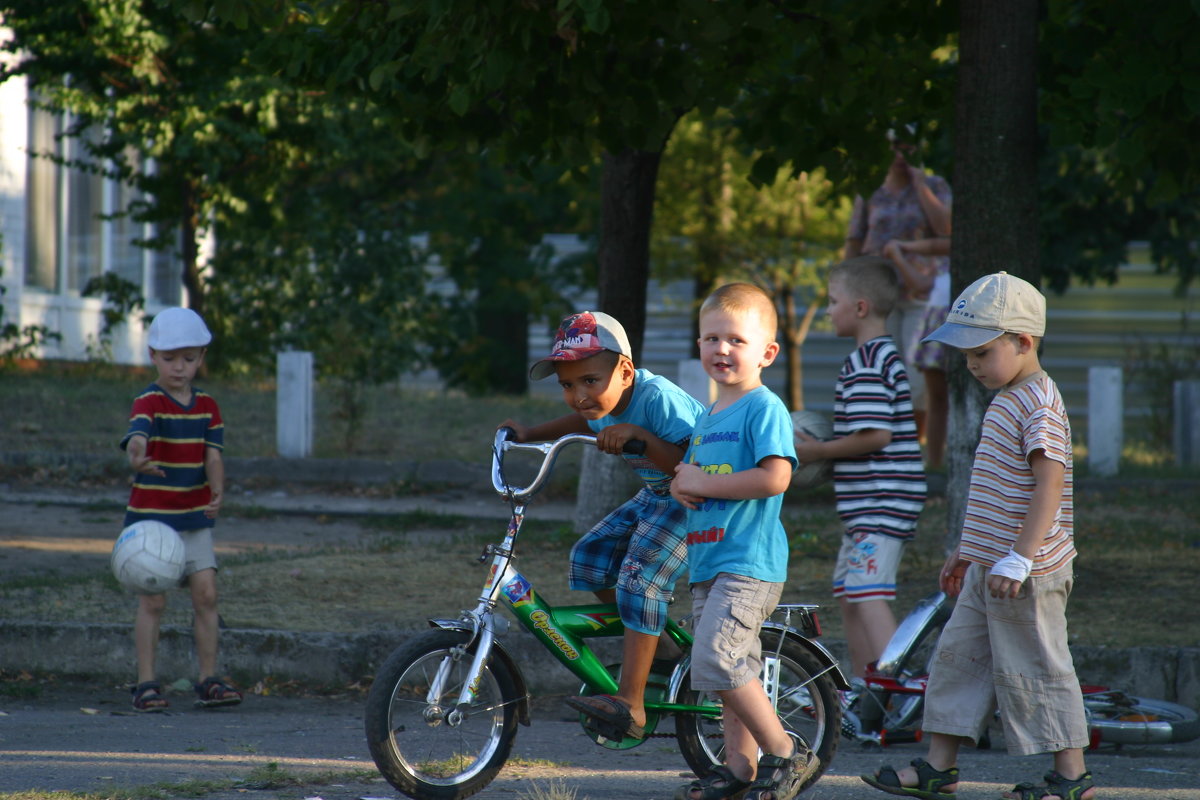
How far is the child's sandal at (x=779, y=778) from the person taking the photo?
13.2 ft

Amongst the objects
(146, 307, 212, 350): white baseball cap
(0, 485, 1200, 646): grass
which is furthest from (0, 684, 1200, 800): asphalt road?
(146, 307, 212, 350): white baseball cap

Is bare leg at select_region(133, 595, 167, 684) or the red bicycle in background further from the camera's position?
bare leg at select_region(133, 595, 167, 684)

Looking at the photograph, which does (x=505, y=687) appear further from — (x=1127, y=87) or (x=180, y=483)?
(x=1127, y=87)

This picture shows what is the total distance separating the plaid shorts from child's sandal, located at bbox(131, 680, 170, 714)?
6.36 feet

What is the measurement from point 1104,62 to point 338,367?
7.51 meters

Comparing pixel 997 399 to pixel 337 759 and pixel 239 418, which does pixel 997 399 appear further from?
pixel 239 418

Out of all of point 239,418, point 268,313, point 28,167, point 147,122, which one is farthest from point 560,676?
point 28,167

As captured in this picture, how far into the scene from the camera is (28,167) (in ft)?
62.7

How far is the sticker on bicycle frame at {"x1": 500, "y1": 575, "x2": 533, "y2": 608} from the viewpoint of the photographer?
13.9 feet

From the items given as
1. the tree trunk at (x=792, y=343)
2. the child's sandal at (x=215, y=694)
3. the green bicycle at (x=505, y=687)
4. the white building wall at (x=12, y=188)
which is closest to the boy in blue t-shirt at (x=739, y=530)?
the green bicycle at (x=505, y=687)

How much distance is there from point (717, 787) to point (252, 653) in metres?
2.61

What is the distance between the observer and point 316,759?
15.4ft

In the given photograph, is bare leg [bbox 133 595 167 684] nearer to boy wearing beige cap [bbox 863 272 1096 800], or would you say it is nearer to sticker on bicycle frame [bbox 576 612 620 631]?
sticker on bicycle frame [bbox 576 612 620 631]

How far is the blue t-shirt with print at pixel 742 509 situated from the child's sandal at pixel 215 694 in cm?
231
